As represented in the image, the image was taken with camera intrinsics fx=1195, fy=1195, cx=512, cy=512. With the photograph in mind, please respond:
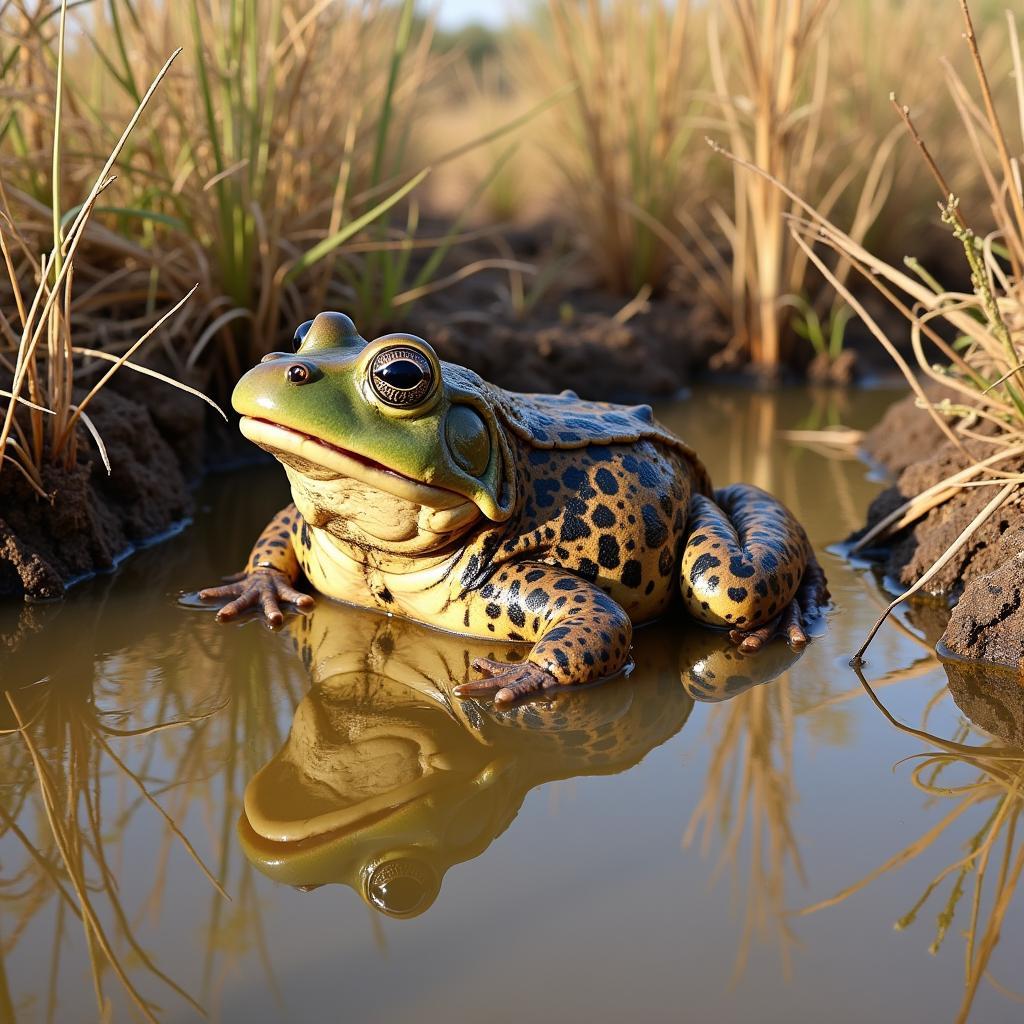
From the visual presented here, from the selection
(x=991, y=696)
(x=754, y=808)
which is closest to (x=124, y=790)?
(x=754, y=808)

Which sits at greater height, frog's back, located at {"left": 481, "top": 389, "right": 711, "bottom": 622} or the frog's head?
the frog's head

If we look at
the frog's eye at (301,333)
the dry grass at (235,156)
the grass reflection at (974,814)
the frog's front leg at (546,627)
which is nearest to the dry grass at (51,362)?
the frog's eye at (301,333)

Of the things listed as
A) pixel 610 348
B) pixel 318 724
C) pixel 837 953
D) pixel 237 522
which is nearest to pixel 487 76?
pixel 610 348

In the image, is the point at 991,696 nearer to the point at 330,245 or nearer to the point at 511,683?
the point at 511,683

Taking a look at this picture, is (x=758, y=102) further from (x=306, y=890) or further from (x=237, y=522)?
(x=306, y=890)

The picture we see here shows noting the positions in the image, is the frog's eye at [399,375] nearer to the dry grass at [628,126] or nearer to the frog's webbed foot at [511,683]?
the frog's webbed foot at [511,683]

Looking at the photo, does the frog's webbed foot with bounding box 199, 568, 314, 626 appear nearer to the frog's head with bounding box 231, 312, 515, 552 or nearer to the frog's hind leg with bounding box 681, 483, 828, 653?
the frog's head with bounding box 231, 312, 515, 552

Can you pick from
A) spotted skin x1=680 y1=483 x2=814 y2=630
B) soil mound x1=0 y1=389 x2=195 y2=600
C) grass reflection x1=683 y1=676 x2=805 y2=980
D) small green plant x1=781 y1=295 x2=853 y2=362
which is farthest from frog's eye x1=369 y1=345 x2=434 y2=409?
small green plant x1=781 y1=295 x2=853 y2=362
